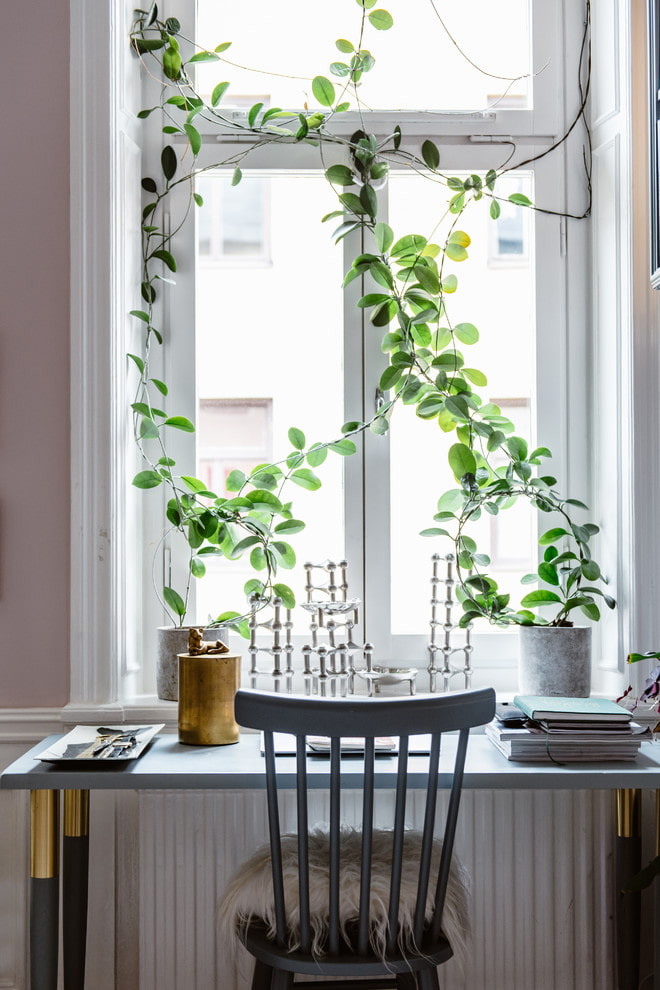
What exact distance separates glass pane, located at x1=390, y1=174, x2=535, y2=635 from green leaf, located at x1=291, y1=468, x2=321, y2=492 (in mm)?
217

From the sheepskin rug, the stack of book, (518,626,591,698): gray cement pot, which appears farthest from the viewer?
(518,626,591,698): gray cement pot

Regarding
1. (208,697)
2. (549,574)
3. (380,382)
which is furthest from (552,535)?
(208,697)

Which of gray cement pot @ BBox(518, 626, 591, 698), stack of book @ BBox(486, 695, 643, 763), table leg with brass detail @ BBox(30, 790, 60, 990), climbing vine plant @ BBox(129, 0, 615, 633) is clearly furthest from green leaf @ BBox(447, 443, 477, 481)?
table leg with brass detail @ BBox(30, 790, 60, 990)

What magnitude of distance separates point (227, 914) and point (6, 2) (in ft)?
6.31

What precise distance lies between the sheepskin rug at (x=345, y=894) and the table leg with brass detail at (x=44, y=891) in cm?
30

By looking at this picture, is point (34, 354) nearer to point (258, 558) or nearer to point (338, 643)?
point (258, 558)

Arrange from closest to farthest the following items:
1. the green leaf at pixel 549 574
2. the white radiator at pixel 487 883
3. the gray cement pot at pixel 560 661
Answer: the white radiator at pixel 487 883
the gray cement pot at pixel 560 661
the green leaf at pixel 549 574

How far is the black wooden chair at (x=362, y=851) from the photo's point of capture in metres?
1.33

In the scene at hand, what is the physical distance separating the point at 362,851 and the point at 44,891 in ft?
1.96

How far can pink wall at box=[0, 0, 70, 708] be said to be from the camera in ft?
6.60

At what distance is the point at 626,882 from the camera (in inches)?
72.3

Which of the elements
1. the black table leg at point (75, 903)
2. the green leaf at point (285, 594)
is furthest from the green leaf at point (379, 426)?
the black table leg at point (75, 903)

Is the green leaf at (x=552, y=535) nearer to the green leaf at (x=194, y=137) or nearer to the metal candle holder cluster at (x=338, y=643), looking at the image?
the metal candle holder cluster at (x=338, y=643)

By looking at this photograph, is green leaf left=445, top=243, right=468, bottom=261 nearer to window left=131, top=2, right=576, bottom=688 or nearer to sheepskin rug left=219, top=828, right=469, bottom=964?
window left=131, top=2, right=576, bottom=688
